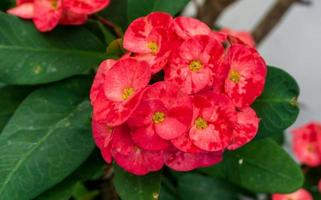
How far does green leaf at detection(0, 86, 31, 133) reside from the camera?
87 centimetres

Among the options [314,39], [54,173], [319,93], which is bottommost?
[319,93]

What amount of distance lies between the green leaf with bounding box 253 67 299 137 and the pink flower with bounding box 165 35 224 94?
0.15 m

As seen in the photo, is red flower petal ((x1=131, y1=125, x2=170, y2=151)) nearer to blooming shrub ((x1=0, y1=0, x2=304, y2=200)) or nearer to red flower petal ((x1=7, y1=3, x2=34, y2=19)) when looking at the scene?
blooming shrub ((x1=0, y1=0, x2=304, y2=200))

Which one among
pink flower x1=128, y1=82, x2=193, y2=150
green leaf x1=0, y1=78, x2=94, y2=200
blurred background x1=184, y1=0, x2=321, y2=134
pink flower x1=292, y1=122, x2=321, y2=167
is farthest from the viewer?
blurred background x1=184, y1=0, x2=321, y2=134

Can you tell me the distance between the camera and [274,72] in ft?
2.63

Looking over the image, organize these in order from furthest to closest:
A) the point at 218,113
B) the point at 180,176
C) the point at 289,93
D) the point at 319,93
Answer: the point at 319,93
the point at 180,176
the point at 289,93
the point at 218,113

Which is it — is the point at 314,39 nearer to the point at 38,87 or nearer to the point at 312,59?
the point at 312,59

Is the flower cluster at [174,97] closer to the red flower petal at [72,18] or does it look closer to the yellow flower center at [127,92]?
the yellow flower center at [127,92]

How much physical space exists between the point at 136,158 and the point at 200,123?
92mm

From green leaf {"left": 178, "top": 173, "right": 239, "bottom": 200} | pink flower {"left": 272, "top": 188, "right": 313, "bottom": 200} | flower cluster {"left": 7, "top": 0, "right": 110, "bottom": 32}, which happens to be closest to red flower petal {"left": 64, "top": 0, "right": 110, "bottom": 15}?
flower cluster {"left": 7, "top": 0, "right": 110, "bottom": 32}

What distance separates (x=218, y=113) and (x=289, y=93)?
160 millimetres

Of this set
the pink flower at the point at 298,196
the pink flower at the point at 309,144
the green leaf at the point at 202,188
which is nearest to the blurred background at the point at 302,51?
the pink flower at the point at 309,144

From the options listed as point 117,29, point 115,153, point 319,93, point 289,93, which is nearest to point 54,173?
point 115,153

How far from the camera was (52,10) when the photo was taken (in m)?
0.79
